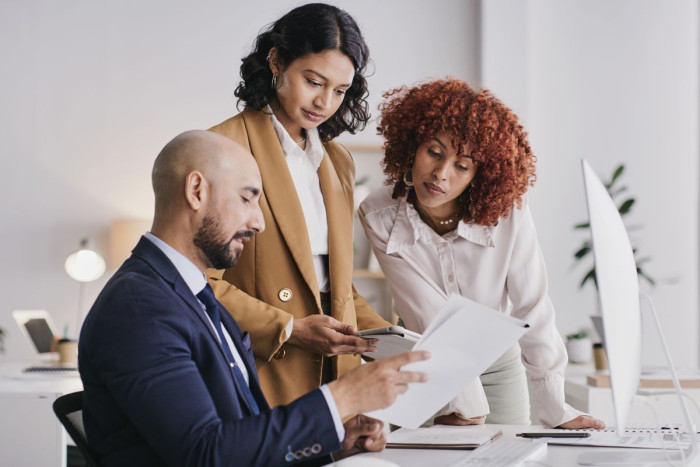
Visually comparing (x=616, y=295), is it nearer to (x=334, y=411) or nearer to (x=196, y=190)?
(x=334, y=411)

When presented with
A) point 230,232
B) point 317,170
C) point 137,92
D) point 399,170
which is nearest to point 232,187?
point 230,232

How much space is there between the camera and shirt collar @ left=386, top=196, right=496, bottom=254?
2186mm

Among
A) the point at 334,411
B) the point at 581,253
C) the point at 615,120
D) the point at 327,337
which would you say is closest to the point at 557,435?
the point at 327,337

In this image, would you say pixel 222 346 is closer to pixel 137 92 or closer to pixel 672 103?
pixel 137 92

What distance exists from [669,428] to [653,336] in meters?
3.57

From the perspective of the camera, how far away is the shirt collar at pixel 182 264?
1479 millimetres

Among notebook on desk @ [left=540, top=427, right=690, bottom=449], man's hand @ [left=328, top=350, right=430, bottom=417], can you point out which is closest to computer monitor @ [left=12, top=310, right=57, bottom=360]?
notebook on desk @ [left=540, top=427, right=690, bottom=449]

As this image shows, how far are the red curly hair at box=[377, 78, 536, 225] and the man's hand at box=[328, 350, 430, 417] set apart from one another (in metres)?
0.92

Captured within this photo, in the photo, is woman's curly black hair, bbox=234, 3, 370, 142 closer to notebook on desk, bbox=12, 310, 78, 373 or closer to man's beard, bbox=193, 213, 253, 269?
man's beard, bbox=193, 213, 253, 269

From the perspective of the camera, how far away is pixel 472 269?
7.19ft

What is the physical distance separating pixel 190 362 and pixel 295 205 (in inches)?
32.1

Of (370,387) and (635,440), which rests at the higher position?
(370,387)

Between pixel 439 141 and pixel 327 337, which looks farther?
pixel 439 141

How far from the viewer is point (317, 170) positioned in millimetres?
2229
